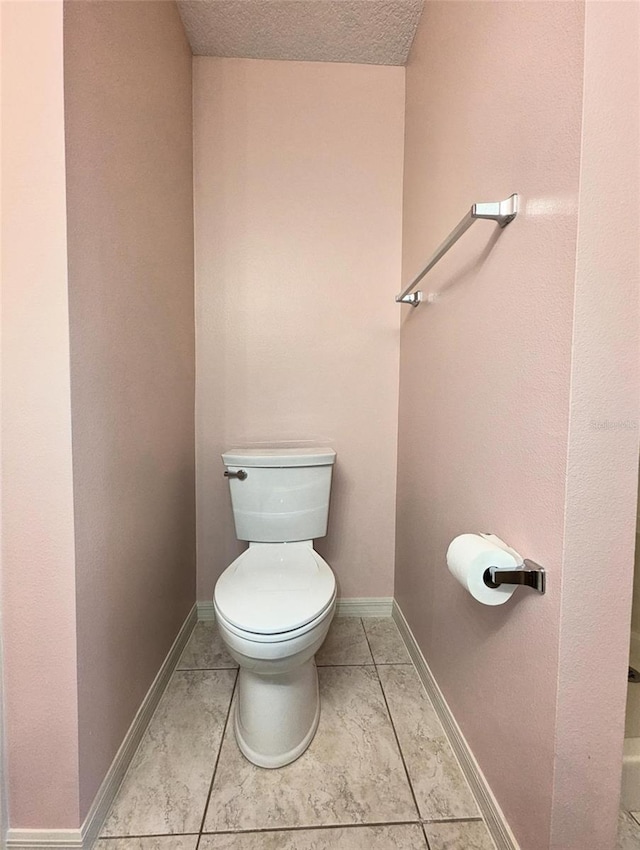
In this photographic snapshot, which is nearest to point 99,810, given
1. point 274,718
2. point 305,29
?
point 274,718

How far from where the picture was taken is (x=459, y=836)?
33.9 inches

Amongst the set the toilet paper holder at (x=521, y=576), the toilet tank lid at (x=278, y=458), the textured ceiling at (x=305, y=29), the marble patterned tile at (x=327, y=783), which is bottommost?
the marble patterned tile at (x=327, y=783)

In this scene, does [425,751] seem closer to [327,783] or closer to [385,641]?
[327,783]

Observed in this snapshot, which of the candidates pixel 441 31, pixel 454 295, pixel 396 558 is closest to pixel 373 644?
pixel 396 558

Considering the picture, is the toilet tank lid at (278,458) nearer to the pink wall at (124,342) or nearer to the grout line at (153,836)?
the pink wall at (124,342)

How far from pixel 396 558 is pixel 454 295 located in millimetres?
1157

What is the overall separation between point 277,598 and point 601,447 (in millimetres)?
851

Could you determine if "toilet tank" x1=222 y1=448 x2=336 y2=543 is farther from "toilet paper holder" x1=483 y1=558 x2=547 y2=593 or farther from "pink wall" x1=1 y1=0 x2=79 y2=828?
"toilet paper holder" x1=483 y1=558 x2=547 y2=593

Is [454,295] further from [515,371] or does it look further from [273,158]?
[273,158]

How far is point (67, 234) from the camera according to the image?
773mm

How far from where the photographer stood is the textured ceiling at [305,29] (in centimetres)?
132

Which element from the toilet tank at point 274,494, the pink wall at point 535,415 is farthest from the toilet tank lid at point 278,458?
the pink wall at point 535,415

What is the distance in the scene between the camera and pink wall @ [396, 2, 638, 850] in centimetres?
63

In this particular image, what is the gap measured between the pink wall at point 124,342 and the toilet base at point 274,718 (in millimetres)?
328
